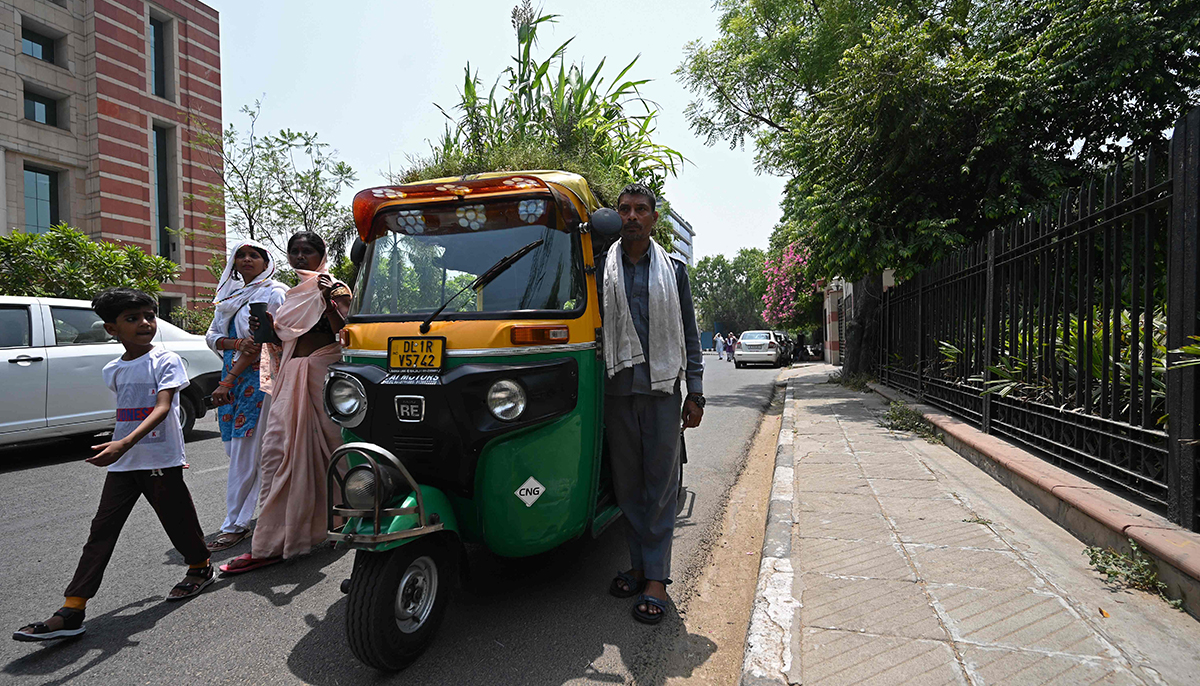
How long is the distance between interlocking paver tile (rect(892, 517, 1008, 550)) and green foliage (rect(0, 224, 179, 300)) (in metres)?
14.8

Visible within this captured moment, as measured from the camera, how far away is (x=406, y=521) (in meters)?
2.47

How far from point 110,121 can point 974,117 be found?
2968 cm

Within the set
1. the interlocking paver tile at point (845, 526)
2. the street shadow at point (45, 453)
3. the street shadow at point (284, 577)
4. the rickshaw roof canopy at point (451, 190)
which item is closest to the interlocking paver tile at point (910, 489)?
the interlocking paver tile at point (845, 526)

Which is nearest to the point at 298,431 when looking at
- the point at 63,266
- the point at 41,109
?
the point at 63,266

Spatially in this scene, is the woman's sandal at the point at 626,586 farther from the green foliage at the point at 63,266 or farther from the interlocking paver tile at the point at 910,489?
the green foliage at the point at 63,266

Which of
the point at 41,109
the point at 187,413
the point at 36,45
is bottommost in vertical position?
the point at 187,413

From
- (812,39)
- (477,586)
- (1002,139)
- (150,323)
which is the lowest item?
(477,586)

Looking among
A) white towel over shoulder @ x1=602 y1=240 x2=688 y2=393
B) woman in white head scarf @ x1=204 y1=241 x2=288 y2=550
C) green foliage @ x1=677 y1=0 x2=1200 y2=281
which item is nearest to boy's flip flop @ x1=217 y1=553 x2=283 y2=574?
woman in white head scarf @ x1=204 y1=241 x2=288 y2=550

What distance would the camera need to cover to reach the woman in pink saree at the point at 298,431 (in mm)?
3592

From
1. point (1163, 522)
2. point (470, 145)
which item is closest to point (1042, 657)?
point (1163, 522)

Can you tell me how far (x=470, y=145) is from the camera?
514cm

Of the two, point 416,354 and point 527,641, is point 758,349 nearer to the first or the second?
point 527,641

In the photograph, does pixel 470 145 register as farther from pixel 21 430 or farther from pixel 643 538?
pixel 21 430

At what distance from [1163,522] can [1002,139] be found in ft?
24.3
